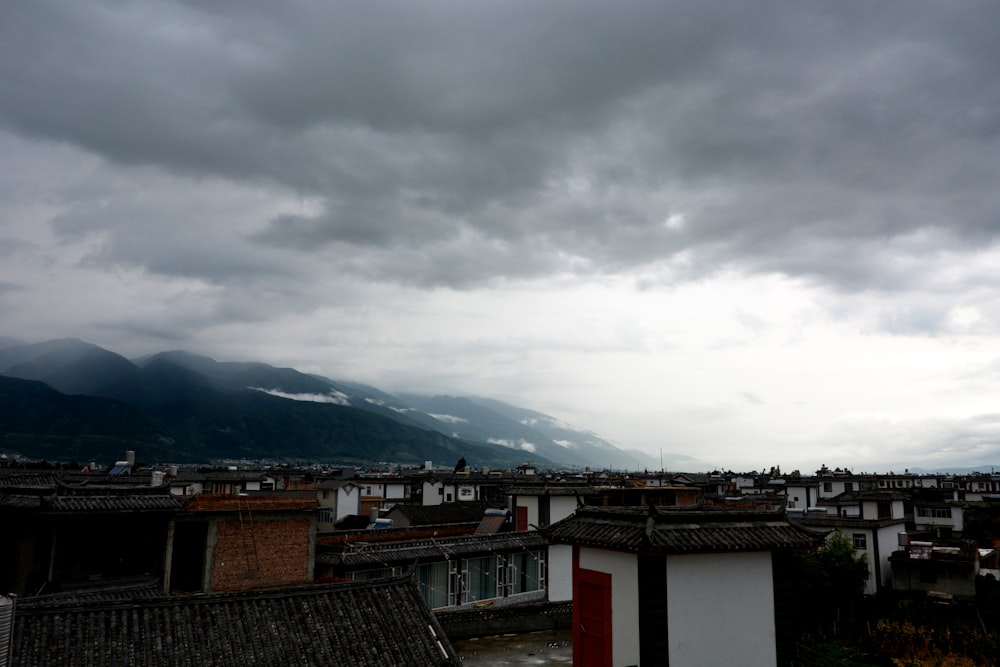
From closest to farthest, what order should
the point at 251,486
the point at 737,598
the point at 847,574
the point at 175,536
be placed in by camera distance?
the point at 737,598 < the point at 175,536 < the point at 847,574 < the point at 251,486

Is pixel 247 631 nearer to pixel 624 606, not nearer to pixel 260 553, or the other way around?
pixel 624 606

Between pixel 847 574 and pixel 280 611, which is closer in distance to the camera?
pixel 280 611

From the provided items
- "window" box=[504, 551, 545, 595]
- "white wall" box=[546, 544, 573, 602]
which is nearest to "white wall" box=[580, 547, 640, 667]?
"window" box=[504, 551, 545, 595]

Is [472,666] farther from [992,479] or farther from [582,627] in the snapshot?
[992,479]

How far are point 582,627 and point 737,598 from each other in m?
4.83

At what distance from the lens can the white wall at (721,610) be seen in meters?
18.7

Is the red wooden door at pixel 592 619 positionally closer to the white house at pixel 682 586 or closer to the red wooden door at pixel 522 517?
the white house at pixel 682 586

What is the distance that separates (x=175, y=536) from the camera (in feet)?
99.9

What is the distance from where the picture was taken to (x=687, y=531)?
19.1 meters

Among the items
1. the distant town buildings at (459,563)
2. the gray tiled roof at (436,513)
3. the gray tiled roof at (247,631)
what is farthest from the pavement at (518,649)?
the gray tiled roof at (436,513)

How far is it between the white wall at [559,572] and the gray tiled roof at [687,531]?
22.1m

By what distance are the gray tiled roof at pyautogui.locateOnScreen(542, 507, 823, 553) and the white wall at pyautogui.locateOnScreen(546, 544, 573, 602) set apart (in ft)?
72.4

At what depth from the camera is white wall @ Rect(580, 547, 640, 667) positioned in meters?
18.6

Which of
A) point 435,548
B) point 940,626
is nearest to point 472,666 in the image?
point 435,548
